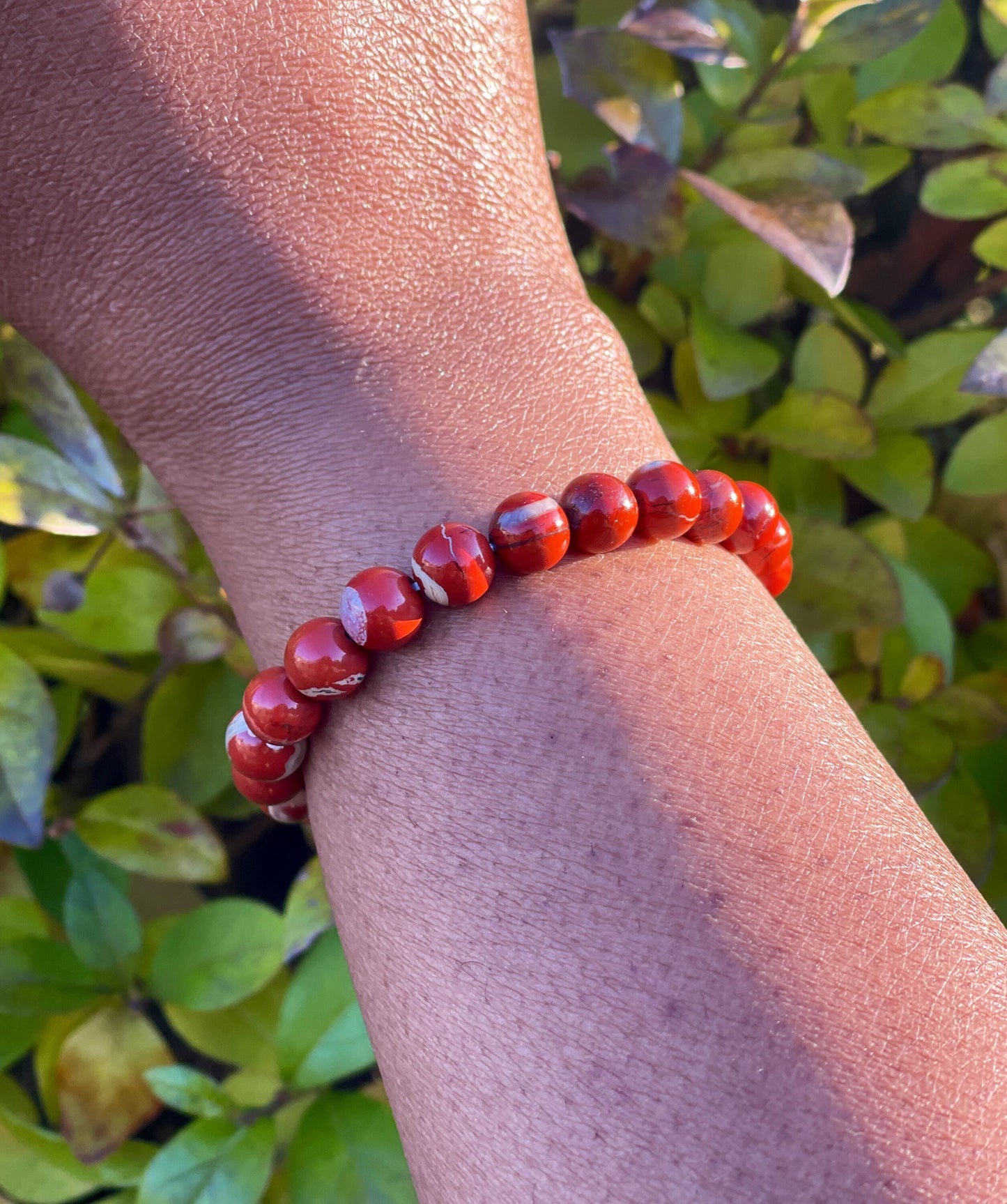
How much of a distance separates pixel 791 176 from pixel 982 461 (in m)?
0.27

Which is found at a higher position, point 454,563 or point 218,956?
point 454,563

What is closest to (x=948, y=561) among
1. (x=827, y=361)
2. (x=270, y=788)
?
(x=827, y=361)

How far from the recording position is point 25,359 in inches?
29.0

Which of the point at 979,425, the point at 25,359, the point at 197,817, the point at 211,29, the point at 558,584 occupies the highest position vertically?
the point at 211,29

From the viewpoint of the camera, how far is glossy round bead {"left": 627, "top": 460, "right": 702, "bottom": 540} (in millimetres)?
480

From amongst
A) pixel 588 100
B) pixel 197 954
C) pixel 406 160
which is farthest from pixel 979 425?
pixel 197 954

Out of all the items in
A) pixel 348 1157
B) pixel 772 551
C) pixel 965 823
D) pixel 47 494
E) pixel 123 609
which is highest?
pixel 47 494

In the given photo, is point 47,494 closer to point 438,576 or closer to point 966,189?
point 438,576

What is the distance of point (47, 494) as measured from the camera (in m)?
0.69

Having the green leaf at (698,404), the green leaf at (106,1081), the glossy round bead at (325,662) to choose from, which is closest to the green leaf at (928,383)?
the green leaf at (698,404)

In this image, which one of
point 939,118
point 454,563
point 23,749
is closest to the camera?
point 454,563

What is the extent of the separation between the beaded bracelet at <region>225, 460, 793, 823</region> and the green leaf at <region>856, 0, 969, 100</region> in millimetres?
526

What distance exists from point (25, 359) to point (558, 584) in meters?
0.50

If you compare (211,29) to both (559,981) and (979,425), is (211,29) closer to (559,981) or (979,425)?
(559,981)
